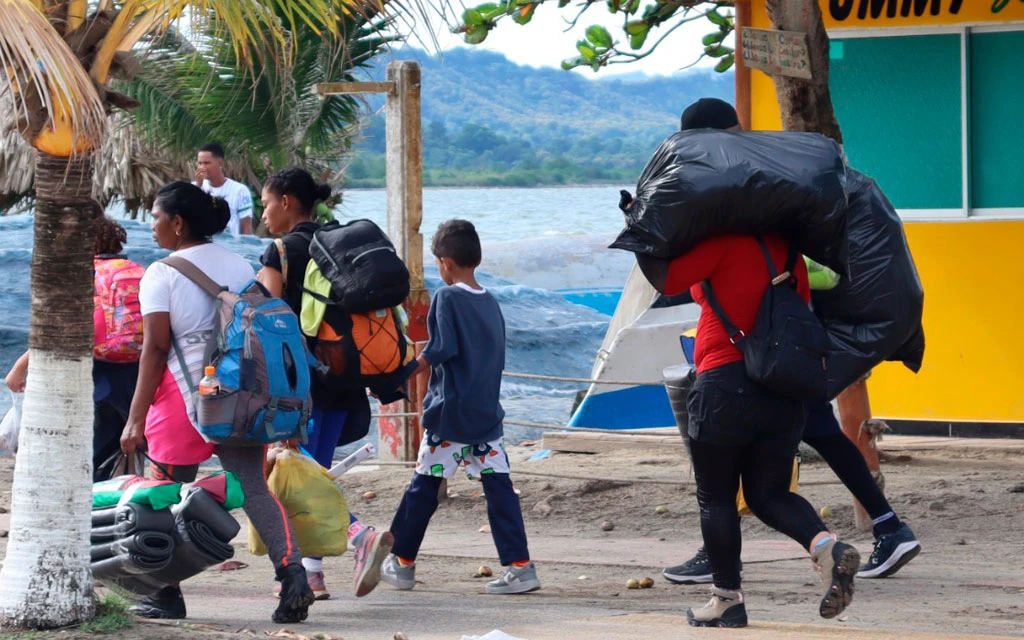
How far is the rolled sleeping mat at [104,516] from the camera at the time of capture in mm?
4910

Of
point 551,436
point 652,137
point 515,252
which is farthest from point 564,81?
point 551,436

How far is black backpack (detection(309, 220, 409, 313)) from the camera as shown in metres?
5.61

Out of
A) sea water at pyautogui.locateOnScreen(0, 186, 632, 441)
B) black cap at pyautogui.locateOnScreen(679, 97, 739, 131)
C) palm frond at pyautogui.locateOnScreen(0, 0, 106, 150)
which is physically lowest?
sea water at pyautogui.locateOnScreen(0, 186, 632, 441)

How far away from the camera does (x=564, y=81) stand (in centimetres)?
13325

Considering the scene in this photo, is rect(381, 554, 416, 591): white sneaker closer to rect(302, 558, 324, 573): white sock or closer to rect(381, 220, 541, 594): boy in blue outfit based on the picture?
rect(381, 220, 541, 594): boy in blue outfit

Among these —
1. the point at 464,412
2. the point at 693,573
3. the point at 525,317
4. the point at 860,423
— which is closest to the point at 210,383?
the point at 464,412

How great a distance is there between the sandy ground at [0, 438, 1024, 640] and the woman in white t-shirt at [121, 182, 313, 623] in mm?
187

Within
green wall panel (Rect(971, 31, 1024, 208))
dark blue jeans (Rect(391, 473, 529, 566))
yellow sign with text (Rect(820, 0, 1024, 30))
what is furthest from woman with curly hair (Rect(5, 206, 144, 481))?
green wall panel (Rect(971, 31, 1024, 208))

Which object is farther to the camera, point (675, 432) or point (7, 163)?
point (7, 163)

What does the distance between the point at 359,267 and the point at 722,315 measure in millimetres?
1573

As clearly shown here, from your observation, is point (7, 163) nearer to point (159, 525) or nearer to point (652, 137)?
point (159, 525)

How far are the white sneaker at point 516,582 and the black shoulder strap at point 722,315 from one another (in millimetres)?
1744

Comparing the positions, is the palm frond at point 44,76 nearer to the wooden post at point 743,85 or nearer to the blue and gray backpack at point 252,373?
the blue and gray backpack at point 252,373

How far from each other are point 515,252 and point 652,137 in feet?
217
